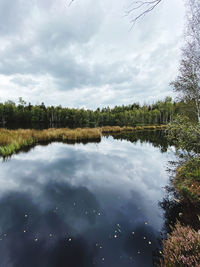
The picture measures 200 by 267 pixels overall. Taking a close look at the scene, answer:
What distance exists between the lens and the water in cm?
254

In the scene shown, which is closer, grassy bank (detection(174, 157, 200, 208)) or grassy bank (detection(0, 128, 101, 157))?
grassy bank (detection(174, 157, 200, 208))

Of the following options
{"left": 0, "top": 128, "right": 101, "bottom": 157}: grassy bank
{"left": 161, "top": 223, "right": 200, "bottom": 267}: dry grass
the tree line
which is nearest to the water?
{"left": 161, "top": 223, "right": 200, "bottom": 267}: dry grass

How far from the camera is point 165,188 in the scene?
5.37m

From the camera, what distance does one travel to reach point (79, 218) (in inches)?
142

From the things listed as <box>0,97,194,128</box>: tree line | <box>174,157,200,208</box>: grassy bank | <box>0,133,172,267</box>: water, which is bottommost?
<box>0,133,172,267</box>: water

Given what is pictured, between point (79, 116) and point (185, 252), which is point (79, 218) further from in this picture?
point (79, 116)

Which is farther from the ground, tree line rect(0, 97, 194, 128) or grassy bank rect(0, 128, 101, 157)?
tree line rect(0, 97, 194, 128)

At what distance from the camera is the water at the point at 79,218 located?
254 cm

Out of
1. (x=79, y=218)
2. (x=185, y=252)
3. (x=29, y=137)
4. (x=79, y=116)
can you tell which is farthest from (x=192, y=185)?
(x=79, y=116)

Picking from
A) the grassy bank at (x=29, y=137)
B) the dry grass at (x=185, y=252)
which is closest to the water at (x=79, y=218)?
the dry grass at (x=185, y=252)

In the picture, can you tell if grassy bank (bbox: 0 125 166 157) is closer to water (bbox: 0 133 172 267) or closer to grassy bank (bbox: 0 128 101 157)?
grassy bank (bbox: 0 128 101 157)

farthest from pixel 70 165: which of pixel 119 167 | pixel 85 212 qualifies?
pixel 85 212

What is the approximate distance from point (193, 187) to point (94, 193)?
403cm

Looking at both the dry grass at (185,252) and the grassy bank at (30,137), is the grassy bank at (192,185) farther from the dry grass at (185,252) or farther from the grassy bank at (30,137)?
the grassy bank at (30,137)
